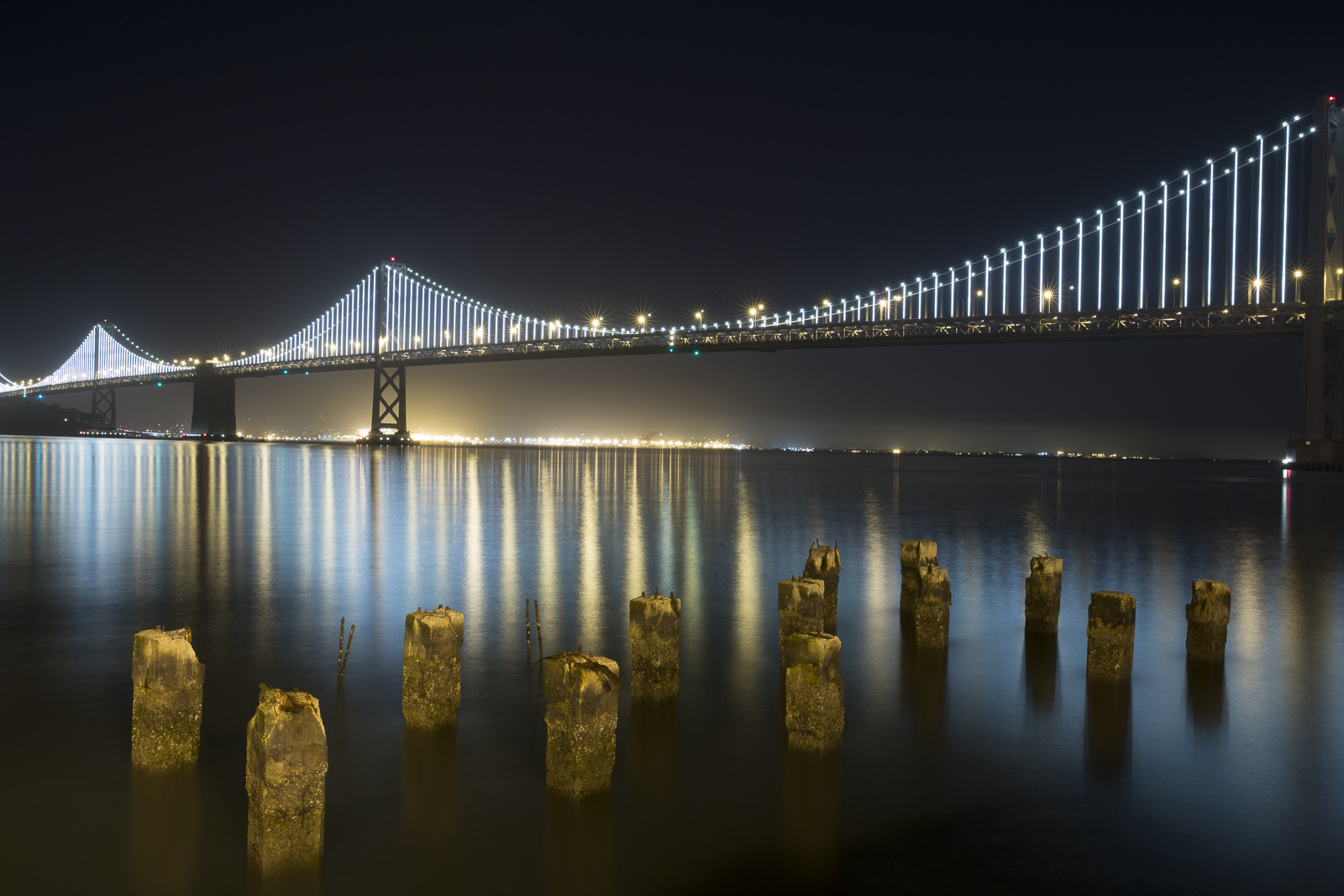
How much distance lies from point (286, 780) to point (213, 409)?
82962 mm

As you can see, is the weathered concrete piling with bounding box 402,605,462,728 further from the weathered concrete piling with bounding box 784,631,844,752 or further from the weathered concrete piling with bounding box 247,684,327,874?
the weathered concrete piling with bounding box 784,631,844,752

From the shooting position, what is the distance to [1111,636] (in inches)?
241

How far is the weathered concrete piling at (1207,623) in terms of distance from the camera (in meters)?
6.72

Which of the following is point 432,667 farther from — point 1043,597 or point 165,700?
point 1043,597

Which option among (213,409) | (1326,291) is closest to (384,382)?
(213,409)

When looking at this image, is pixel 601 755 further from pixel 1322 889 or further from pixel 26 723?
pixel 26 723

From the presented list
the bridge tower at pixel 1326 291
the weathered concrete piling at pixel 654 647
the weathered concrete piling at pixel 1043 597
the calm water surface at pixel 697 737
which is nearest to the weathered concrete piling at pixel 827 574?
the calm water surface at pixel 697 737

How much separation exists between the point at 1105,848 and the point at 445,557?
966cm

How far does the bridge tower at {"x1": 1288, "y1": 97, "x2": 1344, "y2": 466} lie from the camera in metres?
38.4

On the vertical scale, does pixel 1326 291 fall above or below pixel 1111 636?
above

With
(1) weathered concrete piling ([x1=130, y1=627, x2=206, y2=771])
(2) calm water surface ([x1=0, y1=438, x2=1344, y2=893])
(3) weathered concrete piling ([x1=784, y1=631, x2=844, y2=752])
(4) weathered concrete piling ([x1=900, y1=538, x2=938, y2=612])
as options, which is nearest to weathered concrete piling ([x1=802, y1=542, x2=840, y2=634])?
(2) calm water surface ([x1=0, y1=438, x2=1344, y2=893])

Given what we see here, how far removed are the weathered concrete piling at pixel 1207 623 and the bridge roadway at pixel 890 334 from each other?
125 ft

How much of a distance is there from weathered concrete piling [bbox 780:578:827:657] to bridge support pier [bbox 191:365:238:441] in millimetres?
78029

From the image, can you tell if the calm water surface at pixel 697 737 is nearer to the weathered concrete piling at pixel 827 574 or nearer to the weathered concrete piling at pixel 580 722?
the weathered concrete piling at pixel 580 722
